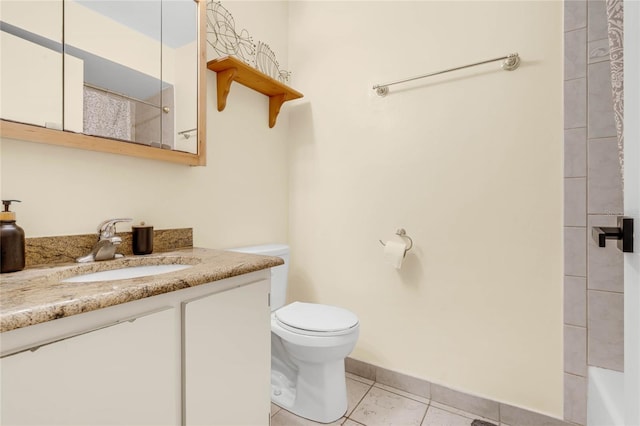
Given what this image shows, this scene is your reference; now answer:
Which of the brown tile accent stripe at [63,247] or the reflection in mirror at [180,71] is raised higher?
the reflection in mirror at [180,71]

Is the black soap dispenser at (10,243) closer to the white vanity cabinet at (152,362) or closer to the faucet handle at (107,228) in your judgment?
the faucet handle at (107,228)

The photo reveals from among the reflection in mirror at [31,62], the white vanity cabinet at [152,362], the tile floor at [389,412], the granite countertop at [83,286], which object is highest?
the reflection in mirror at [31,62]

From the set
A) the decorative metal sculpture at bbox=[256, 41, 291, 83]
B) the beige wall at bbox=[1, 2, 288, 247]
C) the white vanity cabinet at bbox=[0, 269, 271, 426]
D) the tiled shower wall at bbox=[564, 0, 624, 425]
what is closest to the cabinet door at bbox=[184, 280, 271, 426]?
the white vanity cabinet at bbox=[0, 269, 271, 426]

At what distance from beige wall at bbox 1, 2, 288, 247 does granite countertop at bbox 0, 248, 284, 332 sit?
0.72 ft

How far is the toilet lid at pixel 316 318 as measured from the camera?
4.56 ft

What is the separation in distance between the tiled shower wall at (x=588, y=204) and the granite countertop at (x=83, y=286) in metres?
1.27

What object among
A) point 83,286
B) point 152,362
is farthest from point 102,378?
point 83,286

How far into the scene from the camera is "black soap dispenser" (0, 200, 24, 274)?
2.88ft

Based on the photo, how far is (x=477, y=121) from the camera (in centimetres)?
152

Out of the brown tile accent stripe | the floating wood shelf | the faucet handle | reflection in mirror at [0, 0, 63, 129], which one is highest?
the floating wood shelf

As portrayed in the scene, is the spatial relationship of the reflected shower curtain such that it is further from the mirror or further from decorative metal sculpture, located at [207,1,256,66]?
decorative metal sculpture, located at [207,1,256,66]

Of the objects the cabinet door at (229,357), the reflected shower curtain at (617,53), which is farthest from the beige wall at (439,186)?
the cabinet door at (229,357)

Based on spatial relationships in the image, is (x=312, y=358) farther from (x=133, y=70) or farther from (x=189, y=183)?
(x=133, y=70)

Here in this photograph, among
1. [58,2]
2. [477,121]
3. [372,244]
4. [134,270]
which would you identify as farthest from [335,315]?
[58,2]
